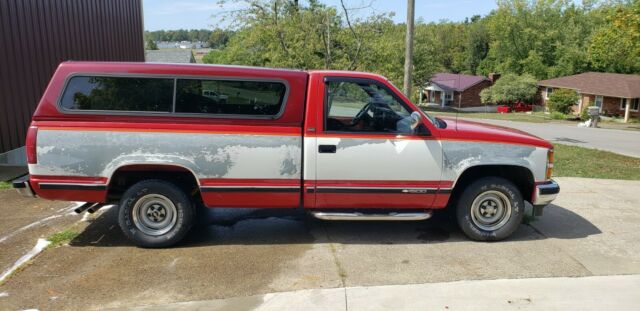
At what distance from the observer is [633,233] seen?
5930 millimetres

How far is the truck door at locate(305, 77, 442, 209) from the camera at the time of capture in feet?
16.8

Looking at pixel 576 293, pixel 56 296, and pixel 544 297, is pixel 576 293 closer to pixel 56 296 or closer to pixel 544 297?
pixel 544 297

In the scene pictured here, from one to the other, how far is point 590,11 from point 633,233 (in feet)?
210

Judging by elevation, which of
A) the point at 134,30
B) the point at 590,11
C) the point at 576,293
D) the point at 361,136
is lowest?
the point at 576,293

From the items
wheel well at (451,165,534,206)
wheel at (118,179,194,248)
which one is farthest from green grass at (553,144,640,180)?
wheel at (118,179,194,248)

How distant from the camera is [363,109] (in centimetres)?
538

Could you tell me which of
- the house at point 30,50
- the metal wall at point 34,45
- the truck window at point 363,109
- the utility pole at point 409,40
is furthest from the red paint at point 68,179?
the utility pole at point 409,40

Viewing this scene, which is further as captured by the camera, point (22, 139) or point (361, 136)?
point (22, 139)

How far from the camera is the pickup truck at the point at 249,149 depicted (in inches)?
194

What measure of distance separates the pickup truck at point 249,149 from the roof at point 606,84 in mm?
43196

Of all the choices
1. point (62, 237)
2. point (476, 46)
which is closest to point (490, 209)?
point (62, 237)

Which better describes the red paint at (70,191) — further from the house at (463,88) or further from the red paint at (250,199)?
the house at (463,88)

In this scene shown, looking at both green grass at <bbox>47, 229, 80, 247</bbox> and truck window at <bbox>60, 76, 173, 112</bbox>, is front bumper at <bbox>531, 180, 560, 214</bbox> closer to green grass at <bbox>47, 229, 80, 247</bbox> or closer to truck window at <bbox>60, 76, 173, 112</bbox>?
truck window at <bbox>60, 76, 173, 112</bbox>

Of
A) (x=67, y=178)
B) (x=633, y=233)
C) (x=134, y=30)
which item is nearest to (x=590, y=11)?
(x=134, y=30)
